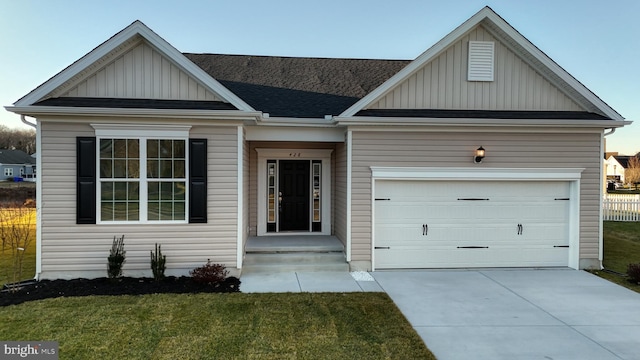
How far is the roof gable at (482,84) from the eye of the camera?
795cm

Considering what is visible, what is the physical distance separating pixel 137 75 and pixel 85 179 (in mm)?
2208

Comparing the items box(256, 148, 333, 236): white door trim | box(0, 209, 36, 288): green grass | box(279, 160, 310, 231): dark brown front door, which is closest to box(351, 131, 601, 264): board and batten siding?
box(256, 148, 333, 236): white door trim

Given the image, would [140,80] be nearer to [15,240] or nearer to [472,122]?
[472,122]

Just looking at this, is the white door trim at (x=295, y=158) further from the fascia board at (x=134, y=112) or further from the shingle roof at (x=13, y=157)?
the shingle roof at (x=13, y=157)

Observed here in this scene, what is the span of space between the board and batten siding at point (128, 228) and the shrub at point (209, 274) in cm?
36

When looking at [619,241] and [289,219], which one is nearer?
[289,219]

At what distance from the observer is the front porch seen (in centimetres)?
788

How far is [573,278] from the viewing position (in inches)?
300

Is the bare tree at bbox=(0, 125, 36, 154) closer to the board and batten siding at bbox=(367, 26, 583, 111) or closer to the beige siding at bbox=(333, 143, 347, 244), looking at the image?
the beige siding at bbox=(333, 143, 347, 244)

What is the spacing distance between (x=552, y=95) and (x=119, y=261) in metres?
9.63

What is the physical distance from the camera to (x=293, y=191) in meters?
10.1

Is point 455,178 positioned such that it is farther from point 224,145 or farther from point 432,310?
point 224,145

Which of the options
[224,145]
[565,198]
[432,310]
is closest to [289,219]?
[224,145]

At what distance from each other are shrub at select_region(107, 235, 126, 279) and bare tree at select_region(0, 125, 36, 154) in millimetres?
70220
